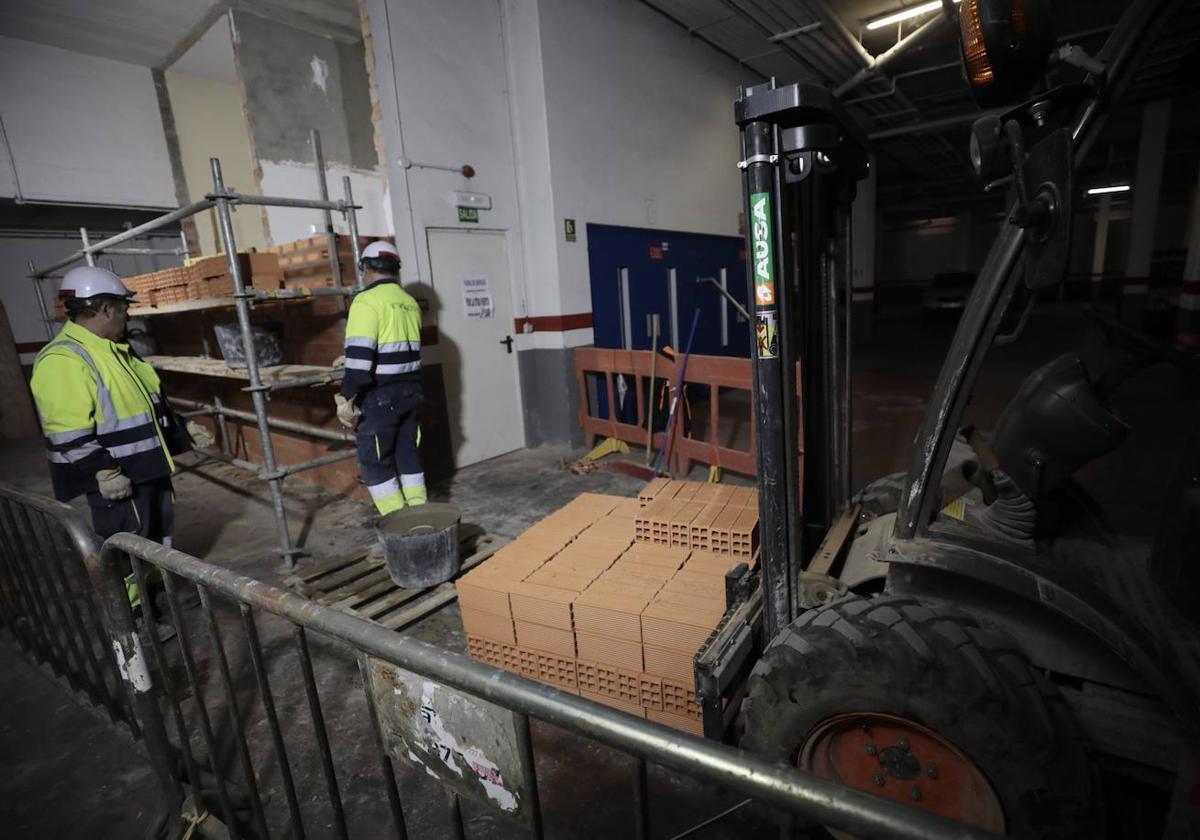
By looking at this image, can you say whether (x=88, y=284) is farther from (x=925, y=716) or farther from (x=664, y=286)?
(x=664, y=286)

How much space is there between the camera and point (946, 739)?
1.51m

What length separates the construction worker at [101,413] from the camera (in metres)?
3.20

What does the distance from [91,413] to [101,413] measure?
7 cm

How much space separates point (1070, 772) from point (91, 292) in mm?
4970

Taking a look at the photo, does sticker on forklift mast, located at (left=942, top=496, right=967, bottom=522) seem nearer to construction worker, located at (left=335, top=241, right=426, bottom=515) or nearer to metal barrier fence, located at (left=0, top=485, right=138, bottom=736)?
metal barrier fence, located at (left=0, top=485, right=138, bottom=736)

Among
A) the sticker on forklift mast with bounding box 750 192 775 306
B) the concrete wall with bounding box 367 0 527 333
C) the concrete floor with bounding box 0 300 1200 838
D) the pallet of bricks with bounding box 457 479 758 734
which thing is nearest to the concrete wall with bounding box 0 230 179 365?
the concrete floor with bounding box 0 300 1200 838

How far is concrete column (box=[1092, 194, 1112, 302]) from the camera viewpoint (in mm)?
22250

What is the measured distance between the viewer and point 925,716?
1.50 m

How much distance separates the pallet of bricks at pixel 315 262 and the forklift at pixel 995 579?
4.16m

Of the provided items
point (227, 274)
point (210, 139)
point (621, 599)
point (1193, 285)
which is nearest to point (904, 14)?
point (1193, 285)

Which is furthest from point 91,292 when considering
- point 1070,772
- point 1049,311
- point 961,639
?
point 1049,311

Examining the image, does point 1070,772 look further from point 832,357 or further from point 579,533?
point 579,533

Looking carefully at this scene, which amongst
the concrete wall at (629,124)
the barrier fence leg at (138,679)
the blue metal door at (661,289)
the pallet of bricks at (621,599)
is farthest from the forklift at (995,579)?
the concrete wall at (629,124)

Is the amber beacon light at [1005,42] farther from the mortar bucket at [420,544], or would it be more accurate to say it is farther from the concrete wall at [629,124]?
the concrete wall at [629,124]
